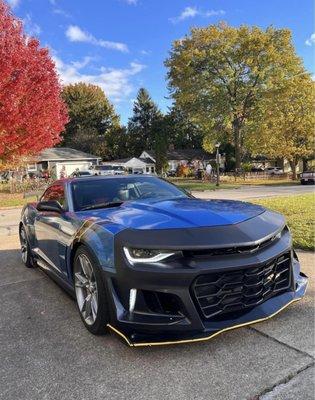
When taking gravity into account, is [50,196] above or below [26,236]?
above

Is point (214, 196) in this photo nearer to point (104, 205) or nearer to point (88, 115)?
point (104, 205)

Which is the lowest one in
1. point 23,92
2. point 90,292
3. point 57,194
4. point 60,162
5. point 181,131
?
point 90,292

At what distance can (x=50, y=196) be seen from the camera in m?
5.64

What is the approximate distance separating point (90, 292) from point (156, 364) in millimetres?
903

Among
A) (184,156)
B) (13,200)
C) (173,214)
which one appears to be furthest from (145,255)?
(184,156)

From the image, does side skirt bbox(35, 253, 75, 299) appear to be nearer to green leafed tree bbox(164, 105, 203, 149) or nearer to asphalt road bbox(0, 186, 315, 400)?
asphalt road bbox(0, 186, 315, 400)

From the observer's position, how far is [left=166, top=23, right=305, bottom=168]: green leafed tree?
37750mm

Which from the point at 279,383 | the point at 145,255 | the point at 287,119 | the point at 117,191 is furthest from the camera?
the point at 287,119

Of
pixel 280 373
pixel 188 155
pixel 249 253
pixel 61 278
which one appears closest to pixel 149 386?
pixel 280 373

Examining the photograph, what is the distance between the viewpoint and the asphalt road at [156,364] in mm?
2672

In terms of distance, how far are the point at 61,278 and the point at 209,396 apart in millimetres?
2318

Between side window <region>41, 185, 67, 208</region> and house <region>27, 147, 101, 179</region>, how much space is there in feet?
131

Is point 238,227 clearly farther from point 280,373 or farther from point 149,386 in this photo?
point 149,386

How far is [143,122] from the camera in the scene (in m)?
73.8
